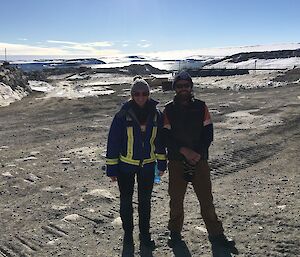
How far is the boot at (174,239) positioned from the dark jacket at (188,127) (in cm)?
97

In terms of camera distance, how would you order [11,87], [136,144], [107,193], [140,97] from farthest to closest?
[11,87]
[107,193]
[136,144]
[140,97]

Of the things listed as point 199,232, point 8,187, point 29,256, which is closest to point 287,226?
point 199,232

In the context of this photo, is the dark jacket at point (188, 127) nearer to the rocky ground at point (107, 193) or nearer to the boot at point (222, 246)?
the boot at point (222, 246)

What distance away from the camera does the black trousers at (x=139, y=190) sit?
4.51 m

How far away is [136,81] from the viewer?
4.41 meters

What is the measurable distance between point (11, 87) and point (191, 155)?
2073cm

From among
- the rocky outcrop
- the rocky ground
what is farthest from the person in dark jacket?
the rocky outcrop

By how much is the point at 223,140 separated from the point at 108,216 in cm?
528

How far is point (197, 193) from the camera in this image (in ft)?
15.2

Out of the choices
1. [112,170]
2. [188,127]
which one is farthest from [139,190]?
[188,127]

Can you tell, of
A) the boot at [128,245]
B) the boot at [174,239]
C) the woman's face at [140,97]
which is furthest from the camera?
the boot at [174,239]

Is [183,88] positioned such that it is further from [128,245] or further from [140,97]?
[128,245]

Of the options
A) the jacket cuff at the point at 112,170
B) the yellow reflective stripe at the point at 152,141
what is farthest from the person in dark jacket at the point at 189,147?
Result: the jacket cuff at the point at 112,170

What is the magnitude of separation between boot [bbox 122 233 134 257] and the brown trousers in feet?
1.76
